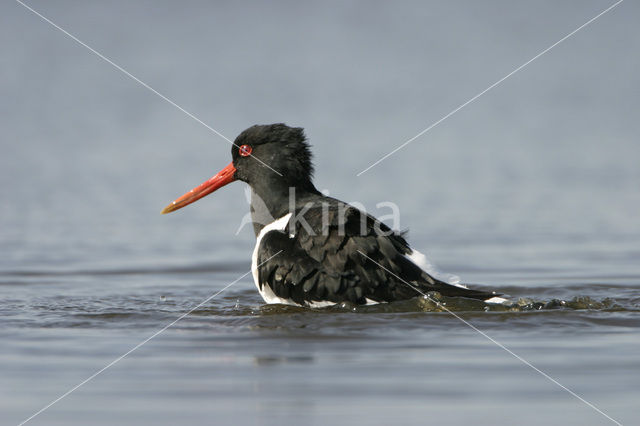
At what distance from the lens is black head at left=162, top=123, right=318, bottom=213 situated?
7301mm

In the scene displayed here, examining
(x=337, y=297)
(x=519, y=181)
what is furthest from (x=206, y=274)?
(x=519, y=181)

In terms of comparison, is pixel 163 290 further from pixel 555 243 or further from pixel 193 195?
pixel 555 243

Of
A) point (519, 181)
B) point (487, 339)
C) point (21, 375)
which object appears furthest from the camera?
point (519, 181)

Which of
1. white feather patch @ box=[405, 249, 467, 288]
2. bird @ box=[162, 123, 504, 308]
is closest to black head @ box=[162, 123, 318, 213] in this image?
bird @ box=[162, 123, 504, 308]

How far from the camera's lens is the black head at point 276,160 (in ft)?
24.0

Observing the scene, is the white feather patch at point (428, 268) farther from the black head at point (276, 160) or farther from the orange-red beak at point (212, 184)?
the orange-red beak at point (212, 184)

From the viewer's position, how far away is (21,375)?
4762mm

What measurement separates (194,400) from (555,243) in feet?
22.2

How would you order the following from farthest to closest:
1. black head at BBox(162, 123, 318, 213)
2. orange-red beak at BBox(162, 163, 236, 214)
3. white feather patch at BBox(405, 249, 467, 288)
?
orange-red beak at BBox(162, 163, 236, 214), black head at BBox(162, 123, 318, 213), white feather patch at BBox(405, 249, 467, 288)

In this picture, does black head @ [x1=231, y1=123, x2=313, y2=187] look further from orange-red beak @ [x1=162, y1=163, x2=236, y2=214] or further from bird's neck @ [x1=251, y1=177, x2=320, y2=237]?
orange-red beak @ [x1=162, y1=163, x2=236, y2=214]

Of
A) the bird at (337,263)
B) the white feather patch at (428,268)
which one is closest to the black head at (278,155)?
the bird at (337,263)

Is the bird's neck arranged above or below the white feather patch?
above

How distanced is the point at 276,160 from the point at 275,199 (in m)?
0.33

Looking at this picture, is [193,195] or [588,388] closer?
[588,388]
